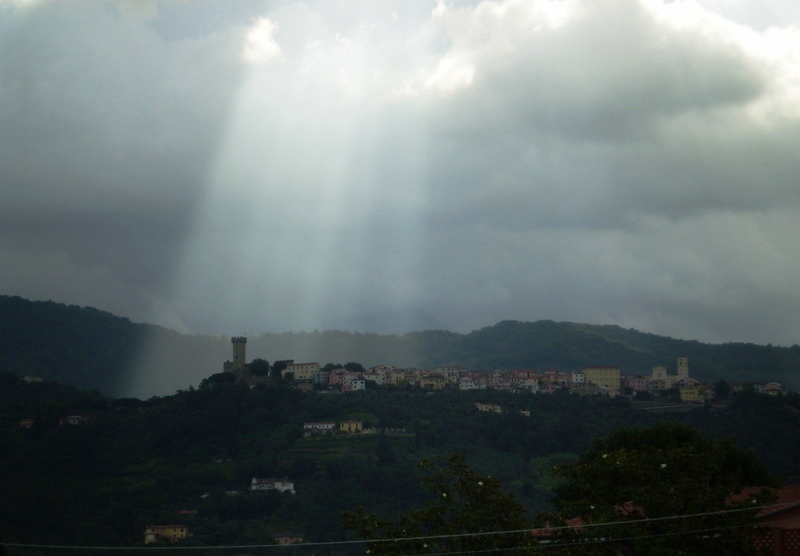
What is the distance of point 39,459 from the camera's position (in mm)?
74000

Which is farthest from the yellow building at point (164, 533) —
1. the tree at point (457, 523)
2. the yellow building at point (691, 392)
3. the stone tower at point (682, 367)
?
the stone tower at point (682, 367)

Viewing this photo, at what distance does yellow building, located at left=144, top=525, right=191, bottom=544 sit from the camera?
5647 cm

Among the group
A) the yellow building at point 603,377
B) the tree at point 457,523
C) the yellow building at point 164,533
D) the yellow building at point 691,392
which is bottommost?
the yellow building at point 164,533

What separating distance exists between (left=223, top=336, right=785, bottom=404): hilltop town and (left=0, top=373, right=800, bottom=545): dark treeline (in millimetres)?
5914

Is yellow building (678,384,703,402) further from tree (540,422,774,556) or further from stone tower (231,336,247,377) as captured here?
tree (540,422,774,556)

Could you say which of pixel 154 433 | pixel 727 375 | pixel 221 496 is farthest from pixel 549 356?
pixel 221 496

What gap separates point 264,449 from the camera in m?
83.2

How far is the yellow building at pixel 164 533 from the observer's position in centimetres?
5647

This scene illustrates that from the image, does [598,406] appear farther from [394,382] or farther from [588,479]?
[588,479]

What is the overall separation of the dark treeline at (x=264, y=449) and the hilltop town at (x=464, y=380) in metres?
5.91

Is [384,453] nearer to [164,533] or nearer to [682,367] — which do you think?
[164,533]

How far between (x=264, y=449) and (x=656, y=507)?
71.6 meters

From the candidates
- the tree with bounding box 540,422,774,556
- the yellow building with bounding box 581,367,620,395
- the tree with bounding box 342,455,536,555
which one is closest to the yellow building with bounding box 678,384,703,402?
the yellow building with bounding box 581,367,620,395

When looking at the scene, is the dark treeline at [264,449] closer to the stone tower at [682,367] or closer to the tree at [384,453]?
the tree at [384,453]
